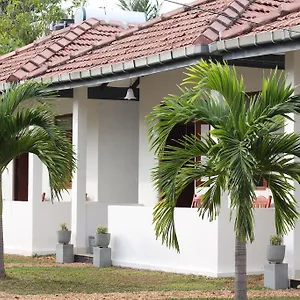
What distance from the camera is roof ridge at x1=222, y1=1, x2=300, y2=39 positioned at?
1277 centimetres

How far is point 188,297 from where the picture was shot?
37.7 feet

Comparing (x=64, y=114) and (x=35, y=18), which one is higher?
(x=35, y=18)

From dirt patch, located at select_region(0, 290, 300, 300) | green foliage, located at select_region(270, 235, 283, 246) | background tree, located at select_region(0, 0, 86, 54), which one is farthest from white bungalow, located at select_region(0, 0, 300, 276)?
background tree, located at select_region(0, 0, 86, 54)

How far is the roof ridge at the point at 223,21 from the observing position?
13.0 m

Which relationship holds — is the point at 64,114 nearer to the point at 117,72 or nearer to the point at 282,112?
the point at 117,72

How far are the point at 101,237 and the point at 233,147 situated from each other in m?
6.99

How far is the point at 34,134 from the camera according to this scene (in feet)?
43.7

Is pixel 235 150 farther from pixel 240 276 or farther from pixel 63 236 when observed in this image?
pixel 63 236

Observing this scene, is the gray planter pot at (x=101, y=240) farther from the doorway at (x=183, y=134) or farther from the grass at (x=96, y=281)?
the doorway at (x=183, y=134)

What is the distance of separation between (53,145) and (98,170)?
221 inches

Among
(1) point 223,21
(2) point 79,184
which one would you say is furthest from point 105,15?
(1) point 223,21

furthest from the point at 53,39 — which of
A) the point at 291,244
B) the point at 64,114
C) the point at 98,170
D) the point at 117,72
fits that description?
the point at 291,244

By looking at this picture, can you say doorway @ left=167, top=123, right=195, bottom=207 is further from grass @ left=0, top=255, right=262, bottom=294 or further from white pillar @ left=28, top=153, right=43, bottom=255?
grass @ left=0, top=255, right=262, bottom=294

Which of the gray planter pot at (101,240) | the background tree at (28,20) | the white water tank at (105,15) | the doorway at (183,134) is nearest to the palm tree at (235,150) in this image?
the gray planter pot at (101,240)
